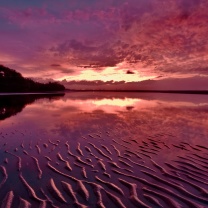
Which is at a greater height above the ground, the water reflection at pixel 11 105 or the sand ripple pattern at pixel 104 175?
the water reflection at pixel 11 105

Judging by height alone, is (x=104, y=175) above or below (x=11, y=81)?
below

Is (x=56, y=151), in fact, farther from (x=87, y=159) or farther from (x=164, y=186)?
(x=164, y=186)

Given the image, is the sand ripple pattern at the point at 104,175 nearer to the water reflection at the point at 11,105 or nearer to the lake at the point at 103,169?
the lake at the point at 103,169

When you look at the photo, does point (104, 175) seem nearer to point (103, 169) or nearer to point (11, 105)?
point (103, 169)

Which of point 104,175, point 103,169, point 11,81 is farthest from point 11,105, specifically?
point 11,81

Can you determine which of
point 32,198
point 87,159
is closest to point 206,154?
point 87,159

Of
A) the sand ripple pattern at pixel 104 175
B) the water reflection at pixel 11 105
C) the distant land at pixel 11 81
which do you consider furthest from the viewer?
the distant land at pixel 11 81

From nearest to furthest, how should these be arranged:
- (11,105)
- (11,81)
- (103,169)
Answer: (103,169), (11,105), (11,81)

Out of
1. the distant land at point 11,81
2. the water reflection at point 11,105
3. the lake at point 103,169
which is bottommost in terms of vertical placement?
the lake at point 103,169

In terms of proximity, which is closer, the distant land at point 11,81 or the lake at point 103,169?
the lake at point 103,169

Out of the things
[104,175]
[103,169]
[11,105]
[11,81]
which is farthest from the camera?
[11,81]

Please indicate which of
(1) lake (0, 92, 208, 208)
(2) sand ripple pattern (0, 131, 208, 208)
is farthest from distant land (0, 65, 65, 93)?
(2) sand ripple pattern (0, 131, 208, 208)

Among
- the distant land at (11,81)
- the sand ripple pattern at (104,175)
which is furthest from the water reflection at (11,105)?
the distant land at (11,81)

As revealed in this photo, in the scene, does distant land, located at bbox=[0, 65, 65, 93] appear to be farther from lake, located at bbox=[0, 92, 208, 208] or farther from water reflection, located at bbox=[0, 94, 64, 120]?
lake, located at bbox=[0, 92, 208, 208]
